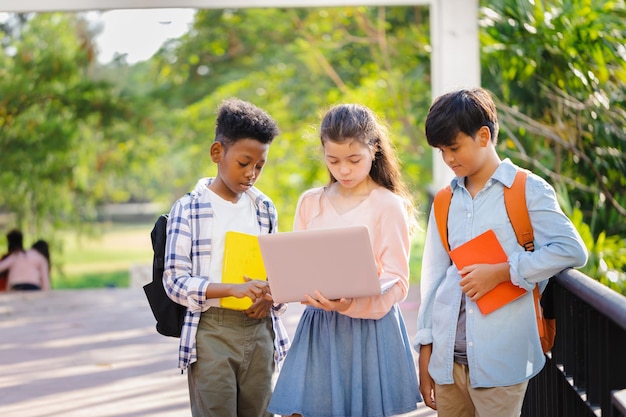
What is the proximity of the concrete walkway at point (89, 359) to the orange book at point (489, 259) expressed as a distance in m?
1.74

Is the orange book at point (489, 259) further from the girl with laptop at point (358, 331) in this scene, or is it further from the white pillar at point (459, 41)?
the white pillar at point (459, 41)

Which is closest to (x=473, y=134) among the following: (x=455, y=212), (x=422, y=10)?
(x=455, y=212)

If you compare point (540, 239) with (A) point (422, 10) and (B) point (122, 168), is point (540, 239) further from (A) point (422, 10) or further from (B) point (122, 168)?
(B) point (122, 168)

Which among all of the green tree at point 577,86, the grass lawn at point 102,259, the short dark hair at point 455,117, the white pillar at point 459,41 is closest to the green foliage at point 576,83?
the green tree at point 577,86

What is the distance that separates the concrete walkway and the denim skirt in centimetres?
147

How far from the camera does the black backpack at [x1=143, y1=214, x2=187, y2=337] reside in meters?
3.01

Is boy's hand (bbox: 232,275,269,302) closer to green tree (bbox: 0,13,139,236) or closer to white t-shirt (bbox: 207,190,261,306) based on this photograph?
white t-shirt (bbox: 207,190,261,306)

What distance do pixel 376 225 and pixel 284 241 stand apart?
348 millimetres

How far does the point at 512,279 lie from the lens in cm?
253

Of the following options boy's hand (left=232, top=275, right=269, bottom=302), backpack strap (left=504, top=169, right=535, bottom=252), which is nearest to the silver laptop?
boy's hand (left=232, top=275, right=269, bottom=302)

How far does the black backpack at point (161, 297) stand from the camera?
119 inches

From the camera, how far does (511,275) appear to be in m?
2.53

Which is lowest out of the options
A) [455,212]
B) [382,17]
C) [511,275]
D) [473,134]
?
[511,275]

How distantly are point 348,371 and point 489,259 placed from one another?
1.77ft
